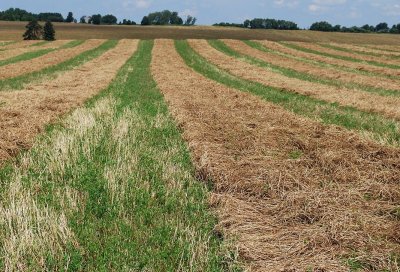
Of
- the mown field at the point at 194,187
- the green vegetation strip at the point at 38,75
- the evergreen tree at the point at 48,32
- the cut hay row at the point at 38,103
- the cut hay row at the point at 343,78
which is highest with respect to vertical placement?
the evergreen tree at the point at 48,32

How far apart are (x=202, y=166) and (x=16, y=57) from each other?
1179 inches

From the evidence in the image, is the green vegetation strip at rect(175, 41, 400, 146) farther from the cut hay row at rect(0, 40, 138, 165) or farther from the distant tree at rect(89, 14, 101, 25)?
the distant tree at rect(89, 14, 101, 25)

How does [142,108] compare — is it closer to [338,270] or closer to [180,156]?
[180,156]

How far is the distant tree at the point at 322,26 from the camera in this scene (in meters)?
116

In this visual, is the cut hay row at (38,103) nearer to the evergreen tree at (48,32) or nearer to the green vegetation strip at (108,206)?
the green vegetation strip at (108,206)

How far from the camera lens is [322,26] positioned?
118m

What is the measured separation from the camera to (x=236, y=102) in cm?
1441

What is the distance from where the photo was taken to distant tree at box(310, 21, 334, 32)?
115562mm

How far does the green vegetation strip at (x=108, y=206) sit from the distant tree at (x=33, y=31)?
5216 centimetres

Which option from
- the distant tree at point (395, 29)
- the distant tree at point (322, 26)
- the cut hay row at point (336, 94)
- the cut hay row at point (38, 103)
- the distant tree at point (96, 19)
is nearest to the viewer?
the cut hay row at point (38, 103)

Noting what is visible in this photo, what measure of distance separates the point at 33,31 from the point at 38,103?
48776mm

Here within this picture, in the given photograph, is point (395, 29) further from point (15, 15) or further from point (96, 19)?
point (15, 15)

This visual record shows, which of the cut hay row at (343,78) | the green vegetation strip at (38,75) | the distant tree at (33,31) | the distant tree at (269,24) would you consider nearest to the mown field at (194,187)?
the green vegetation strip at (38,75)

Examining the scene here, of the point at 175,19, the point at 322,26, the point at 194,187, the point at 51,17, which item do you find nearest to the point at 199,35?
the point at 322,26
